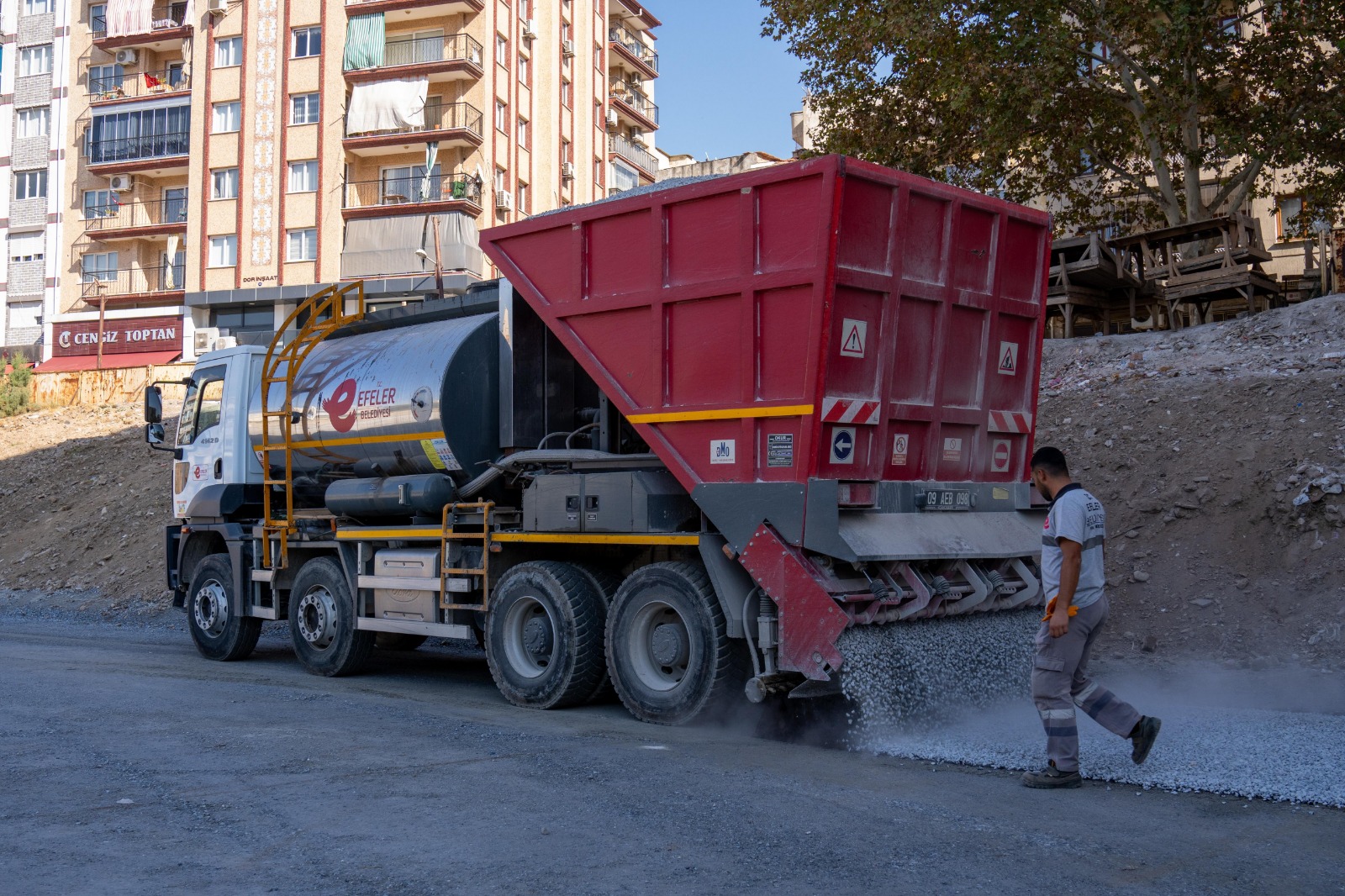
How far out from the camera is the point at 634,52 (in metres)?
59.8

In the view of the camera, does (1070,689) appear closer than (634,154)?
Yes

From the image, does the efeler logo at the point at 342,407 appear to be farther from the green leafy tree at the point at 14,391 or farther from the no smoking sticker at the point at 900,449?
the green leafy tree at the point at 14,391

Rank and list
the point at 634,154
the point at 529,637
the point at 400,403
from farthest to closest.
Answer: the point at 634,154
the point at 400,403
the point at 529,637

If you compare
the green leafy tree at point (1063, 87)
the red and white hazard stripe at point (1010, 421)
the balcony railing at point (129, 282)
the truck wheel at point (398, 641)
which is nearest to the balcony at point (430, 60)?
the balcony railing at point (129, 282)

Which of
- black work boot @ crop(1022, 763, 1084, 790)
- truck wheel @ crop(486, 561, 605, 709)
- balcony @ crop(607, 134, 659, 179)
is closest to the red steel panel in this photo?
truck wheel @ crop(486, 561, 605, 709)

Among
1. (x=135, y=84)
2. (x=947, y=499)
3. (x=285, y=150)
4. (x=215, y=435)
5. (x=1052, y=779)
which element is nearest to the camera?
(x=1052, y=779)

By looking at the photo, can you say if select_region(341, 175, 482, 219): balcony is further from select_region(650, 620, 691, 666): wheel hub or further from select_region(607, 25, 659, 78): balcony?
select_region(650, 620, 691, 666): wheel hub

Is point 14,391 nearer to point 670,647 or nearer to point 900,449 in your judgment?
point 670,647

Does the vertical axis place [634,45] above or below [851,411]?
above

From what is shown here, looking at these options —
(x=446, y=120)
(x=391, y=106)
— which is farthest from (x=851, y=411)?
(x=446, y=120)

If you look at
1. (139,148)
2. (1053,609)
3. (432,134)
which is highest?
(432,134)

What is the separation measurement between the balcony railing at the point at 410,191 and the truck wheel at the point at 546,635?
1373 inches

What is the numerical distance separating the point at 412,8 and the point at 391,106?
11.9 feet

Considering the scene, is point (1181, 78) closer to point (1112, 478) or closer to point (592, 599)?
point (1112, 478)
